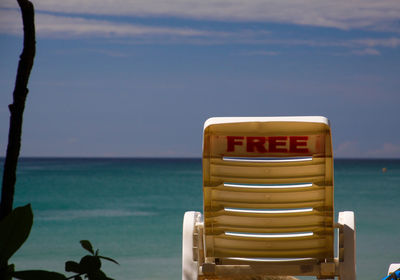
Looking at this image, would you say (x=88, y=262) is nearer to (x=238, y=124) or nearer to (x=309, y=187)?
(x=238, y=124)

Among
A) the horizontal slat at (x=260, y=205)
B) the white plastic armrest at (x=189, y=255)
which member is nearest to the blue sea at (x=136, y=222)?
the white plastic armrest at (x=189, y=255)

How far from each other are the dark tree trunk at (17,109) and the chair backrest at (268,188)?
5.52 ft

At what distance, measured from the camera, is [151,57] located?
56375mm

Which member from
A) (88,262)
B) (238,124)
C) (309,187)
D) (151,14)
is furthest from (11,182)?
(151,14)

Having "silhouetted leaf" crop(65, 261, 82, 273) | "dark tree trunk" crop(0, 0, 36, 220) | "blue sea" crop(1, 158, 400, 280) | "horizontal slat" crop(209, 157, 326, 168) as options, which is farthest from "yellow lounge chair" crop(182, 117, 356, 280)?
"blue sea" crop(1, 158, 400, 280)

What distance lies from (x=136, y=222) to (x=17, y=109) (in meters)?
16.7

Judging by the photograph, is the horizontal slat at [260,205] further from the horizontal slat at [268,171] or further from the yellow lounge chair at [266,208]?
the horizontal slat at [268,171]

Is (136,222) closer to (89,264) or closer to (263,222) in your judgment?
(263,222)

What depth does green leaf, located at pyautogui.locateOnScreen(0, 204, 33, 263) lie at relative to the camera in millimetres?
625

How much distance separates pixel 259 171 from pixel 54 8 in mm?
51190

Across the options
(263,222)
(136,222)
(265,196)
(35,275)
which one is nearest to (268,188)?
(265,196)

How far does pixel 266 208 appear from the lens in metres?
2.68

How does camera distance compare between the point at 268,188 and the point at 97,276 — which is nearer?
the point at 97,276

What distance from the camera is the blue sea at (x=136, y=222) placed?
10859 mm
